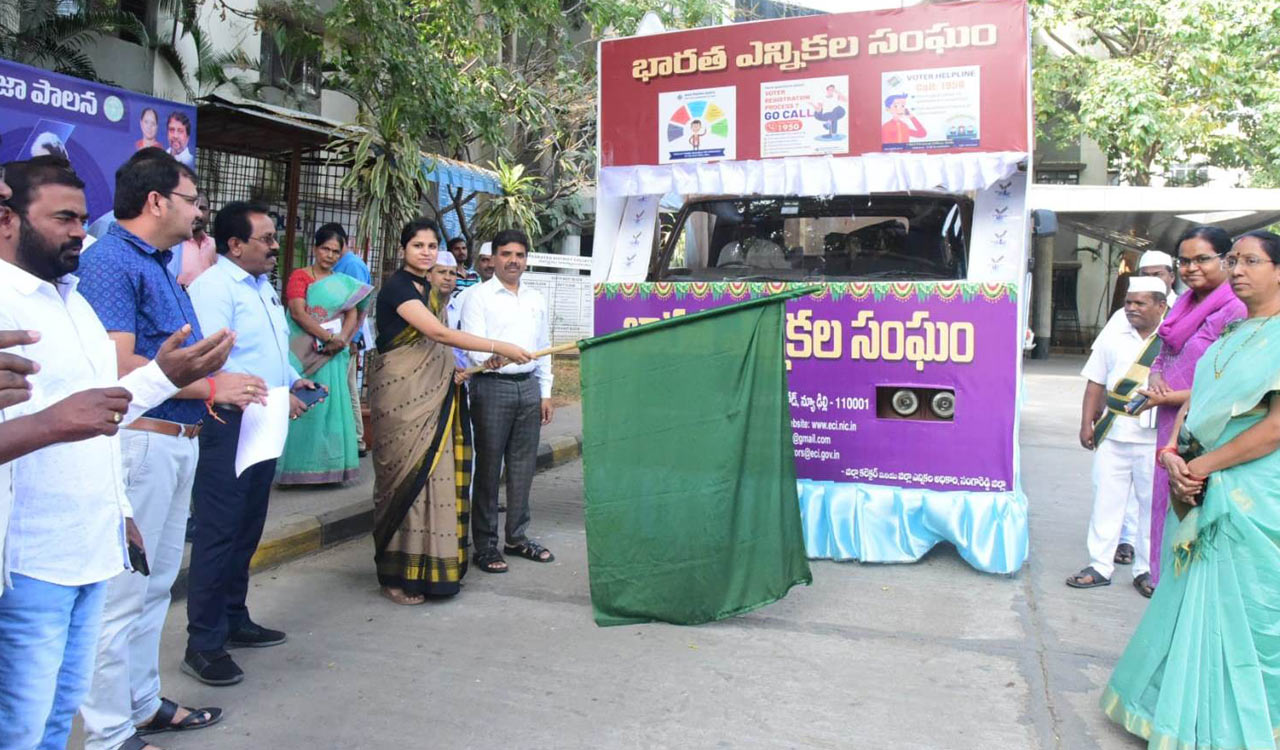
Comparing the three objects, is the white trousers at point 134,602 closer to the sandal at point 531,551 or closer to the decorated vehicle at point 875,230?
the sandal at point 531,551

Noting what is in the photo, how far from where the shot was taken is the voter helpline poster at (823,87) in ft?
16.8

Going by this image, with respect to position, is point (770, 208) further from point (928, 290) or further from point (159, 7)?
point (159, 7)

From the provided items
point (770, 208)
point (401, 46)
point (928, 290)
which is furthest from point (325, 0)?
point (928, 290)

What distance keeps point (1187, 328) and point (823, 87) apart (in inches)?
91.4

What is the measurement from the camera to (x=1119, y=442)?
17.2 feet

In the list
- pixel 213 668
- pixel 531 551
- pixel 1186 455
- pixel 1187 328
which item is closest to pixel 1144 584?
pixel 1187 328

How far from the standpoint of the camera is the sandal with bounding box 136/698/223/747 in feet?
10.8

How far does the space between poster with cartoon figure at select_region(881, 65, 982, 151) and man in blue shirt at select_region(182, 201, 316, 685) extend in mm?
3308

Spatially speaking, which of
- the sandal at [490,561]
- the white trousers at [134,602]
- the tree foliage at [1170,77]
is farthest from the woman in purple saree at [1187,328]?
the tree foliage at [1170,77]

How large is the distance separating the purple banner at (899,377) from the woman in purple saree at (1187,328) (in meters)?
0.85

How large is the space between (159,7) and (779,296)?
31.8ft

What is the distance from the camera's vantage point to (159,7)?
10969 mm

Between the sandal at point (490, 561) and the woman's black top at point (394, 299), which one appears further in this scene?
the sandal at point (490, 561)

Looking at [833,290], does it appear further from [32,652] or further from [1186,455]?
[32,652]
